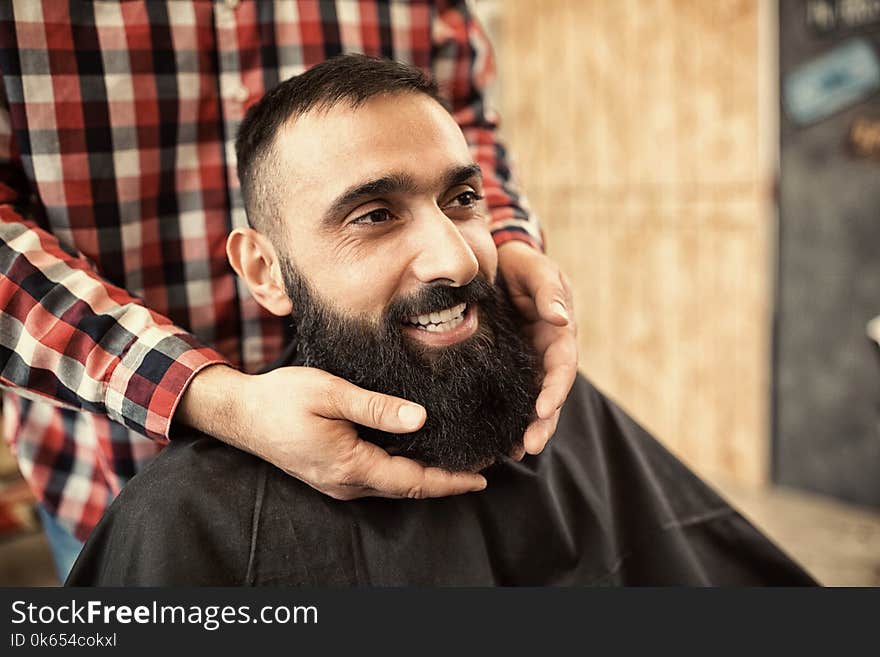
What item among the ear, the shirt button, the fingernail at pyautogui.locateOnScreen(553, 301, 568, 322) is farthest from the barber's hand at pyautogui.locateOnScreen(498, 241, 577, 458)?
the shirt button

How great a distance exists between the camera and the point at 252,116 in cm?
147

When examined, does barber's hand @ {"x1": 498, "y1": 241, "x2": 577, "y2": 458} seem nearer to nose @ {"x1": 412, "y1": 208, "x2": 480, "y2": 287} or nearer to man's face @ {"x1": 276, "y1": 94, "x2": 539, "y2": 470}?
man's face @ {"x1": 276, "y1": 94, "x2": 539, "y2": 470}

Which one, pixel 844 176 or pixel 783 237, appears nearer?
pixel 844 176

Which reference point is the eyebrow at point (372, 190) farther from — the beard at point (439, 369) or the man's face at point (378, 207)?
the beard at point (439, 369)

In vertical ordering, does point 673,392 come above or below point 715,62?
below

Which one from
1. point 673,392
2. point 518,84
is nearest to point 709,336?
point 673,392

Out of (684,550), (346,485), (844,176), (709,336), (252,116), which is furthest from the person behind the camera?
(709,336)

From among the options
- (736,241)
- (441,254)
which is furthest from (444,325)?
(736,241)

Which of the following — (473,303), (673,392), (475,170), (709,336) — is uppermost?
(475,170)

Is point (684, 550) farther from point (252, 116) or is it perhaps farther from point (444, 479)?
point (252, 116)

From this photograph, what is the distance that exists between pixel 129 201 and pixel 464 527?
80 cm

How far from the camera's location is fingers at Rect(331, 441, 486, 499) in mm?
1215

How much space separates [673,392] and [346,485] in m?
3.58

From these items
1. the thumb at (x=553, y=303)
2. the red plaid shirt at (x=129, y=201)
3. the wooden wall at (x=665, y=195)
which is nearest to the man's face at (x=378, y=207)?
the thumb at (x=553, y=303)
